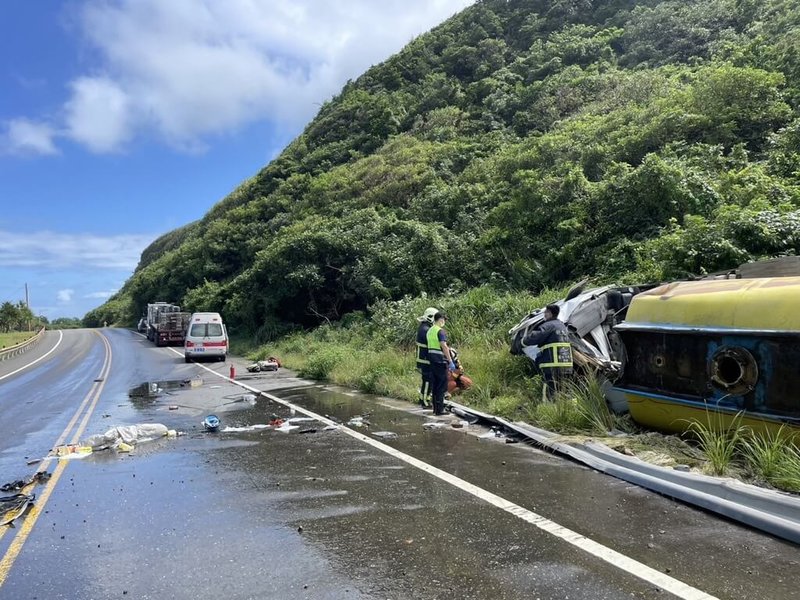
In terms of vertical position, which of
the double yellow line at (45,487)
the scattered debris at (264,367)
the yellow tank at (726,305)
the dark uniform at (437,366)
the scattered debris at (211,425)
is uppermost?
the yellow tank at (726,305)

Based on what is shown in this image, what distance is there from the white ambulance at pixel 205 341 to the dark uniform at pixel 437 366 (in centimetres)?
1658

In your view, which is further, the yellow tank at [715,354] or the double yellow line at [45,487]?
the yellow tank at [715,354]

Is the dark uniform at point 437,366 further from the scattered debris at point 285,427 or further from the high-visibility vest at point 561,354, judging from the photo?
the scattered debris at point 285,427

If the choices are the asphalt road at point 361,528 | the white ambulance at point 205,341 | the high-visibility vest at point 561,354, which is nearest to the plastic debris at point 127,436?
Result: the asphalt road at point 361,528

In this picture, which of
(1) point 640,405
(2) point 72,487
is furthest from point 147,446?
(1) point 640,405

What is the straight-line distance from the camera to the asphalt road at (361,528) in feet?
12.7

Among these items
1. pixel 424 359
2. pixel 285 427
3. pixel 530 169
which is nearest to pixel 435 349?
pixel 424 359

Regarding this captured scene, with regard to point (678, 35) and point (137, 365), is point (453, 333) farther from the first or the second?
point (678, 35)

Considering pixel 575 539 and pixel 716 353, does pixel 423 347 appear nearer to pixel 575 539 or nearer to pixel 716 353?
pixel 716 353

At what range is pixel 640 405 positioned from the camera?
23.8ft

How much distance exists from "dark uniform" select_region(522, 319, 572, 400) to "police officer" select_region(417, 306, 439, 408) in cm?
211

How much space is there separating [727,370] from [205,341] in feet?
71.1

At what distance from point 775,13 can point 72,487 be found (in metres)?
38.7

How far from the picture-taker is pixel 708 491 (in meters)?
5.24
